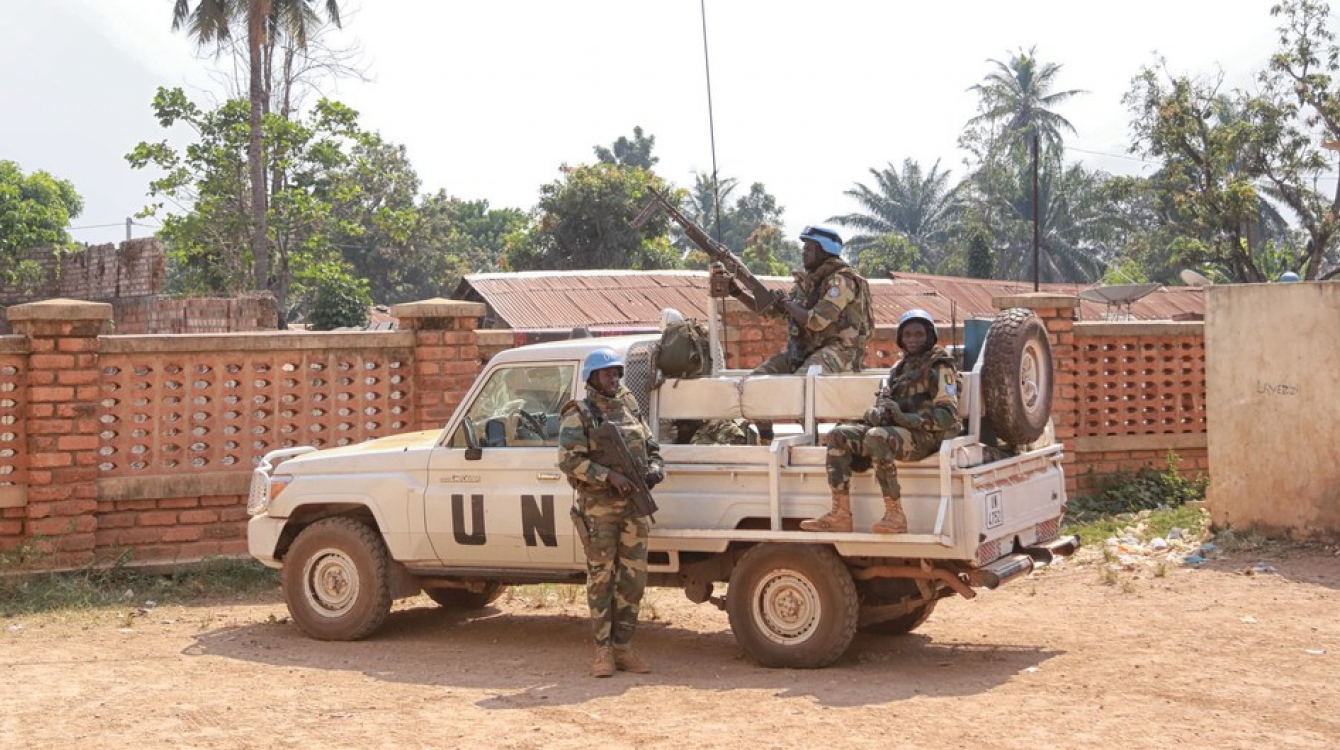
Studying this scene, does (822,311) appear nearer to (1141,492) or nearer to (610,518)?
(610,518)

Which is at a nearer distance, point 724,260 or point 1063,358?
point 724,260

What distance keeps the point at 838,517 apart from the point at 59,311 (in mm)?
6202

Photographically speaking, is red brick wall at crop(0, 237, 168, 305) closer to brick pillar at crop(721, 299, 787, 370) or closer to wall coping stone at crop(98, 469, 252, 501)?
wall coping stone at crop(98, 469, 252, 501)

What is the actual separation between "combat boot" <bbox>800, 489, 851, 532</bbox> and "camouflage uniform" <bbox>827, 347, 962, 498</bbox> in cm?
5

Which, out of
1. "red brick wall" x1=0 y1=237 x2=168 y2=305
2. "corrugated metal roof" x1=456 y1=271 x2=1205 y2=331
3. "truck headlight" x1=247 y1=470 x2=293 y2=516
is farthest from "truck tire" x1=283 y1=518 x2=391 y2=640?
"red brick wall" x1=0 y1=237 x2=168 y2=305

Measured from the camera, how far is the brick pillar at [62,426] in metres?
10.5

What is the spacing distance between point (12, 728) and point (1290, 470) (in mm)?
9220

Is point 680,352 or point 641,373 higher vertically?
A: point 680,352

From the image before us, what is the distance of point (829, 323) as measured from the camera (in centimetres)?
848

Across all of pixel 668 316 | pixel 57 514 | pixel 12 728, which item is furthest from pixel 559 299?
pixel 12 728

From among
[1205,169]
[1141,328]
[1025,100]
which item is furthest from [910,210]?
[1141,328]

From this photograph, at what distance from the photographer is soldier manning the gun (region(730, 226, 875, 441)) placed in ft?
27.8

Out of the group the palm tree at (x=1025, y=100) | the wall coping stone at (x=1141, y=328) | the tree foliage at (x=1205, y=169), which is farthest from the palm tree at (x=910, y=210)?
the wall coping stone at (x=1141, y=328)

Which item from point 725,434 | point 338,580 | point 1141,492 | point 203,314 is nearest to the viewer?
point 725,434
